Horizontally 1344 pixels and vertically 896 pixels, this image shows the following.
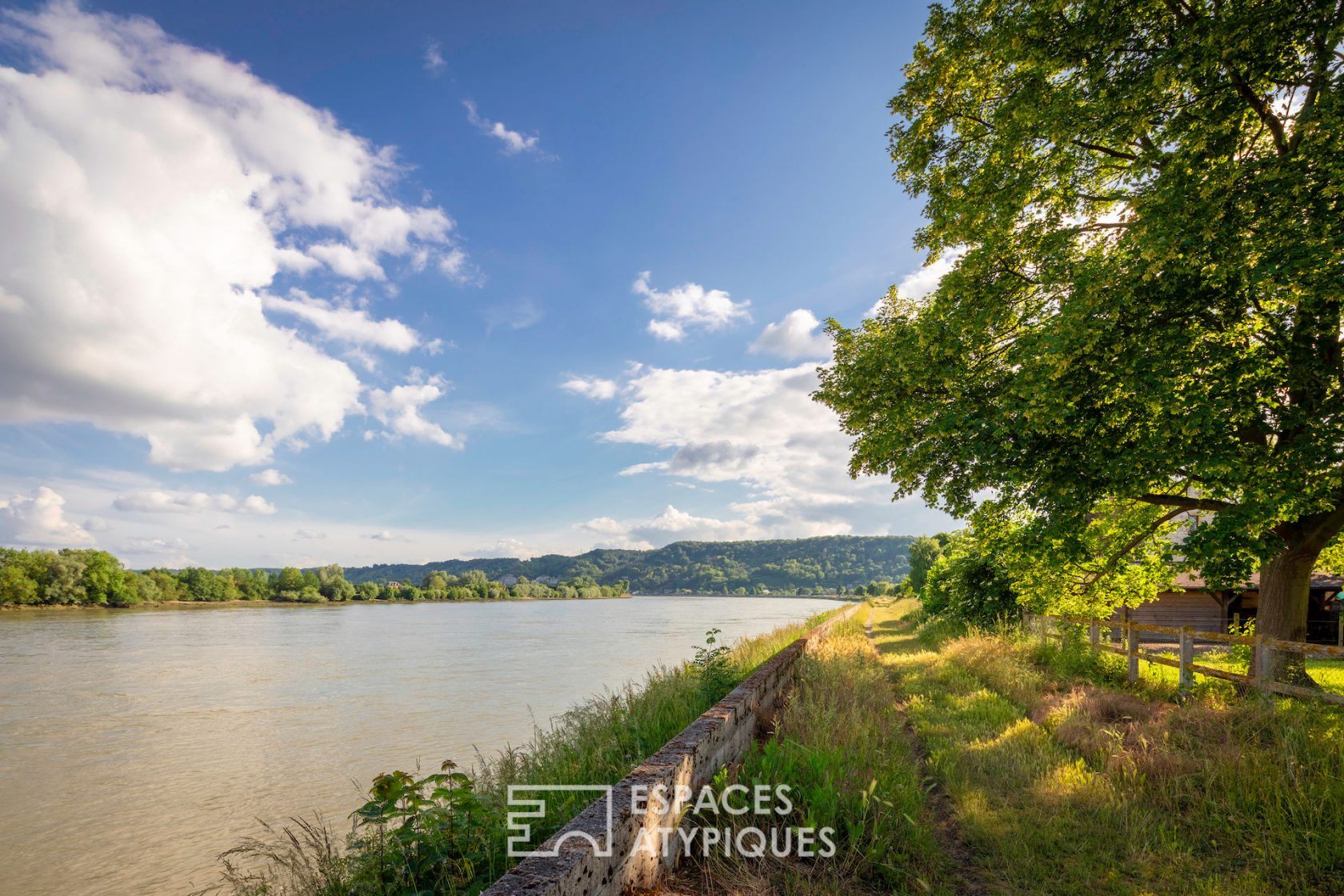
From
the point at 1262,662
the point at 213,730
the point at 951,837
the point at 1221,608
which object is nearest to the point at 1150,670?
the point at 1262,662

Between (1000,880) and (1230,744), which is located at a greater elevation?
(1230,744)

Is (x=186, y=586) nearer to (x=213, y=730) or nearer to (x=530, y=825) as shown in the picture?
(x=213, y=730)

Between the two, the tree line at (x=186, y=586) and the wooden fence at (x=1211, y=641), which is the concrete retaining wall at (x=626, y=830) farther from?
the tree line at (x=186, y=586)

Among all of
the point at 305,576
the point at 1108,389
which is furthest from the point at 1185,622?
the point at 305,576

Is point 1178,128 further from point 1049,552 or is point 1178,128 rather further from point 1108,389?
point 1049,552

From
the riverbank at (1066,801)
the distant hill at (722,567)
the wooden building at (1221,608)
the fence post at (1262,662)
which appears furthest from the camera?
the distant hill at (722,567)

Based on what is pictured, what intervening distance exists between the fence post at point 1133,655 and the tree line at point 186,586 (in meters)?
88.1

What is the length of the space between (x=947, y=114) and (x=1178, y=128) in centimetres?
371

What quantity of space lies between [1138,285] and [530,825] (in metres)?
8.69

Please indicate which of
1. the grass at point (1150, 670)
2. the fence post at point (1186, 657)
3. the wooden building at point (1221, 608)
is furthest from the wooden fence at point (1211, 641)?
the wooden building at point (1221, 608)

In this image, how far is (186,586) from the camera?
272ft

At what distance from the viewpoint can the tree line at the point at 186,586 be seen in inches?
2498

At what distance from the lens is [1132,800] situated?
509cm

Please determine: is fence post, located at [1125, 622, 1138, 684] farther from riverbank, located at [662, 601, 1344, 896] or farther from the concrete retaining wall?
the concrete retaining wall
